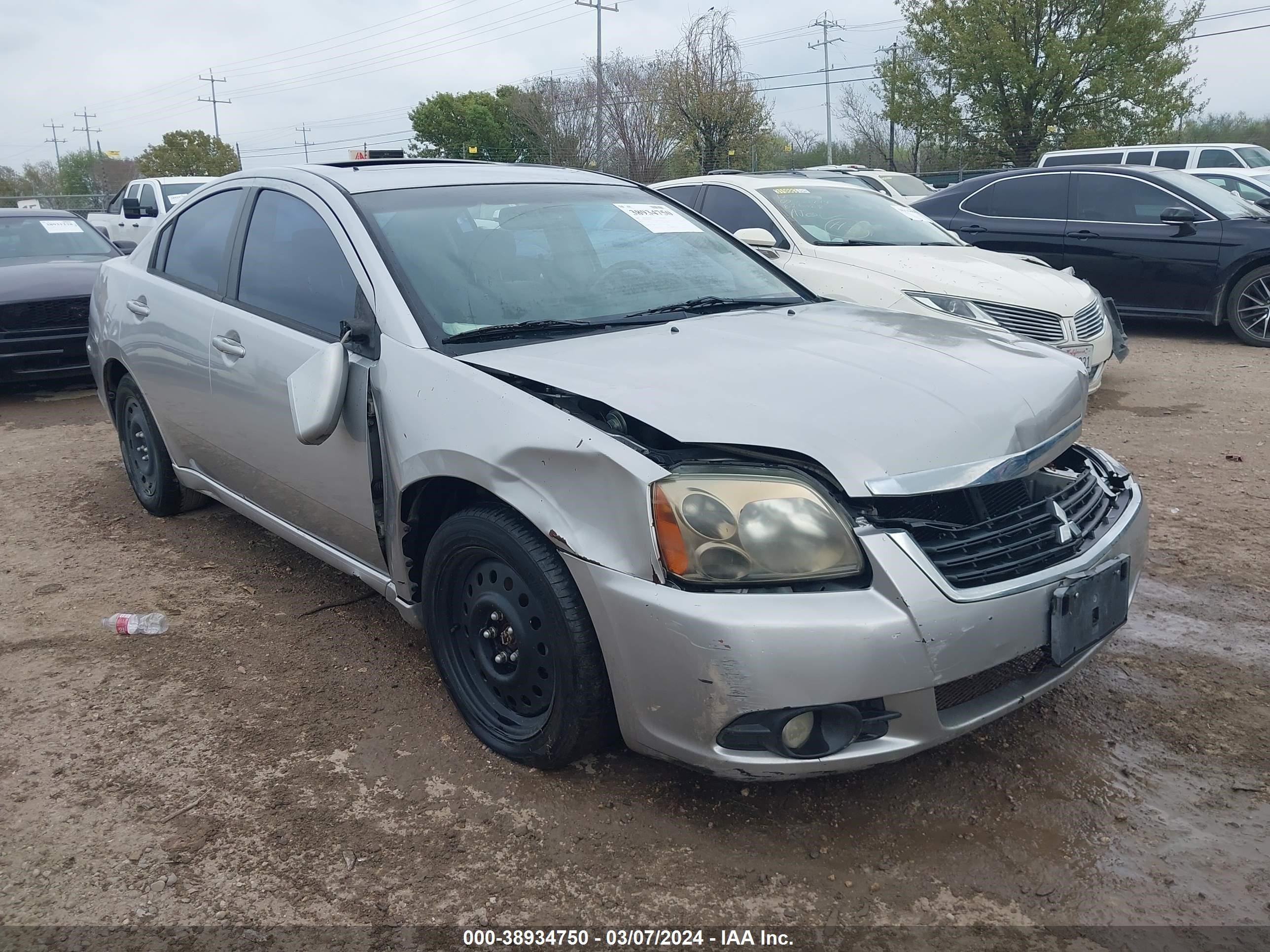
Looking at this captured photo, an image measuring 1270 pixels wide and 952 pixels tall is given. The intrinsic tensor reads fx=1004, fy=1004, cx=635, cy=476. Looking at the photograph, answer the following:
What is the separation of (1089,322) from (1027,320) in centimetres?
51

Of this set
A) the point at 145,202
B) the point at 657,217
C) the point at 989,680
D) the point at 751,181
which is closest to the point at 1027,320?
the point at 751,181

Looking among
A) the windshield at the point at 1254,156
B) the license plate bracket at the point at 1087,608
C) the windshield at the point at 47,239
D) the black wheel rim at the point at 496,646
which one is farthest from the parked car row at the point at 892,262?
the windshield at the point at 1254,156

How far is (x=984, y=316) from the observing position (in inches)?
242

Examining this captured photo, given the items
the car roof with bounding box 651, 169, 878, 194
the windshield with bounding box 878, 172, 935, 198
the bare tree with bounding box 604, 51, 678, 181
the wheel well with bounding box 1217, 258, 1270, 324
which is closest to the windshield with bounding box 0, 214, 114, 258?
the car roof with bounding box 651, 169, 878, 194

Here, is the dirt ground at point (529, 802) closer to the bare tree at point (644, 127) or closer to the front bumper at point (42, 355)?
the front bumper at point (42, 355)

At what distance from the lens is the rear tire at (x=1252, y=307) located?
8.62m

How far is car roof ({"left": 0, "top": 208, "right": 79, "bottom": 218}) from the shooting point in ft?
29.8

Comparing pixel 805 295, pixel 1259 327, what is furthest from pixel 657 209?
pixel 1259 327

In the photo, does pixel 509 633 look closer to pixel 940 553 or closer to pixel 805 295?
pixel 940 553

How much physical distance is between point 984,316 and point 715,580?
4567 mm

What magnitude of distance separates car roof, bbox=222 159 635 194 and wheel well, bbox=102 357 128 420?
1.25m

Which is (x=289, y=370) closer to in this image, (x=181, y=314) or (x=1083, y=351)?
(x=181, y=314)

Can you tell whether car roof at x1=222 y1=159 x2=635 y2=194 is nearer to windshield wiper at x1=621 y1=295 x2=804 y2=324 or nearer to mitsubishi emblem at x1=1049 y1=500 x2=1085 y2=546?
windshield wiper at x1=621 y1=295 x2=804 y2=324

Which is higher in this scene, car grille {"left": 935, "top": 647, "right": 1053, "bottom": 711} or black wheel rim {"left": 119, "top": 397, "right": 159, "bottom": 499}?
black wheel rim {"left": 119, "top": 397, "right": 159, "bottom": 499}
